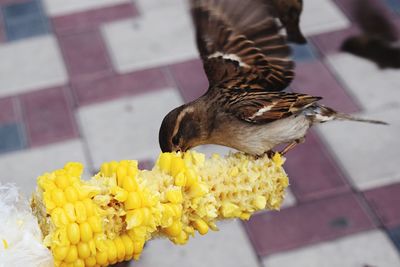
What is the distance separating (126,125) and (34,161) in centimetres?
62

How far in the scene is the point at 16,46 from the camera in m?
4.72

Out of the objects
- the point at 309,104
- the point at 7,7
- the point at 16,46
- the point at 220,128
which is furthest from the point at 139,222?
the point at 7,7

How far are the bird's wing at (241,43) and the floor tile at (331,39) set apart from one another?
9.04 ft

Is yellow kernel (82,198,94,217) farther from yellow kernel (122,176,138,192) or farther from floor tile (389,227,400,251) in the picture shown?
floor tile (389,227,400,251)

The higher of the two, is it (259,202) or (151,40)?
(259,202)

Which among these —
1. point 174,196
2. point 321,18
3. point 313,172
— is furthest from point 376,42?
point 174,196

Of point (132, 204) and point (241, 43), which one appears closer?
point (132, 204)

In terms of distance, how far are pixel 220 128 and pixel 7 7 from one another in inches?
144

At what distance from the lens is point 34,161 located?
385 cm

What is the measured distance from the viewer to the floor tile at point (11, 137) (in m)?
3.94

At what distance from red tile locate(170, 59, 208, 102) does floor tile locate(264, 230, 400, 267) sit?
4.32 ft

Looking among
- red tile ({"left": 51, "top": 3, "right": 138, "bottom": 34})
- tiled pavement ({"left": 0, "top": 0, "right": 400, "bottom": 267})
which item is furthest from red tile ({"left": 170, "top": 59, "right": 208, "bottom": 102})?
red tile ({"left": 51, "top": 3, "right": 138, "bottom": 34})

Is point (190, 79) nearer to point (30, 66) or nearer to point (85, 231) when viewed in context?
point (30, 66)

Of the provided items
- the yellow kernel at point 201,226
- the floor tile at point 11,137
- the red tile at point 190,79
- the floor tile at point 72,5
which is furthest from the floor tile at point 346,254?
the floor tile at point 72,5
